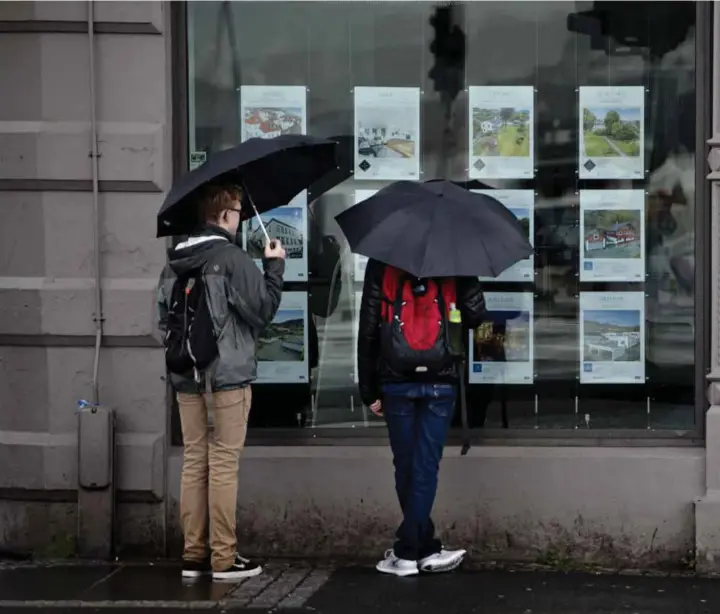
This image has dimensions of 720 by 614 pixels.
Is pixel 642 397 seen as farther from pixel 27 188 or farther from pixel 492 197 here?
pixel 27 188

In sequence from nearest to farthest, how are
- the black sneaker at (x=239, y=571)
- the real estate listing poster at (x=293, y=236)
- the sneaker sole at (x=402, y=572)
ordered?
the black sneaker at (x=239, y=571), the sneaker sole at (x=402, y=572), the real estate listing poster at (x=293, y=236)

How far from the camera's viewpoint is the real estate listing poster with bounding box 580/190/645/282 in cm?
678

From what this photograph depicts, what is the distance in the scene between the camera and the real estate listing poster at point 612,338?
6820mm

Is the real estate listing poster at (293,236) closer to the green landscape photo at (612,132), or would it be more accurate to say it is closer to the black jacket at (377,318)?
the black jacket at (377,318)

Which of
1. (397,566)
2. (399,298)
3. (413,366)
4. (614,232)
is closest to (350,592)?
(397,566)

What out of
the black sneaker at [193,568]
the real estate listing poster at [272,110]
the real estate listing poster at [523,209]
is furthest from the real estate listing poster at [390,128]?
the black sneaker at [193,568]

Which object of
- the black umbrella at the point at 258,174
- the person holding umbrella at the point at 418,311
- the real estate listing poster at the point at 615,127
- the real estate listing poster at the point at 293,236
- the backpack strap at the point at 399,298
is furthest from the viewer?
the real estate listing poster at the point at 293,236

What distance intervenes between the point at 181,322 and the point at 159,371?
2.84 ft

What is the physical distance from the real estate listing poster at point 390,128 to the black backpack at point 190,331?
1457 millimetres

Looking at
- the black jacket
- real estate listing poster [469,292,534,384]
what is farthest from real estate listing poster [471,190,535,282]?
the black jacket

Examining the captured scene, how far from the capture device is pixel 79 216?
6676 mm

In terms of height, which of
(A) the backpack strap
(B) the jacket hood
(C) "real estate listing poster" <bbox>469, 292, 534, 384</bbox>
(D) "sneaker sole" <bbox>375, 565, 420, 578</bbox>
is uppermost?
(B) the jacket hood

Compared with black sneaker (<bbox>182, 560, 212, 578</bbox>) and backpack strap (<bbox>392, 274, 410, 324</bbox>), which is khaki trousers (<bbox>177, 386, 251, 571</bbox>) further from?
backpack strap (<bbox>392, 274, 410, 324</bbox>)

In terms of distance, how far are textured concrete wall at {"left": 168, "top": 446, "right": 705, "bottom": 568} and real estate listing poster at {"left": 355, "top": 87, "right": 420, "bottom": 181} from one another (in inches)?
60.8
